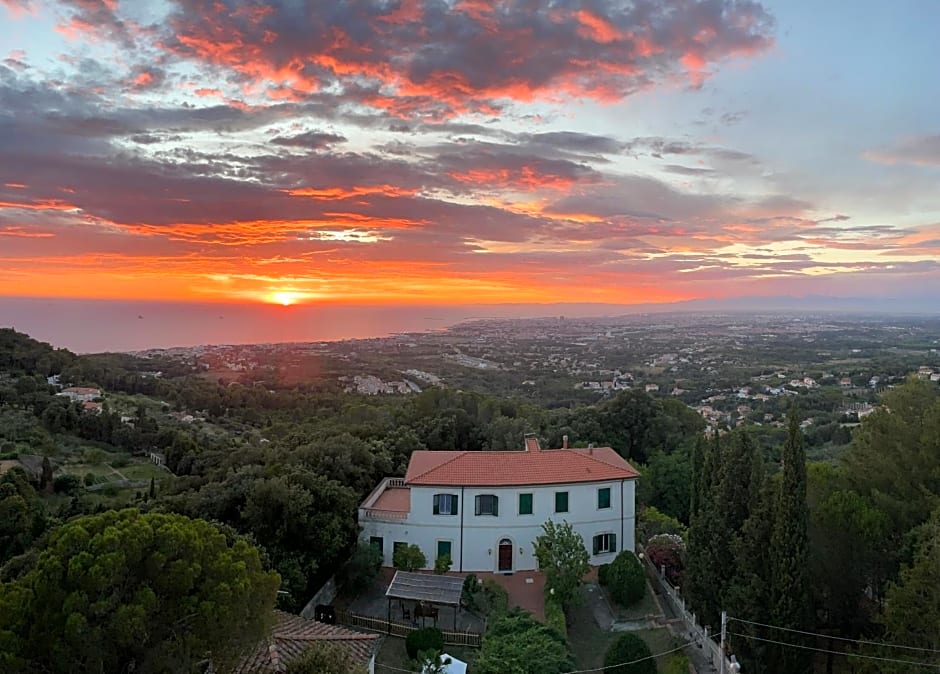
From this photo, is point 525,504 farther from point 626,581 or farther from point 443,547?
point 626,581

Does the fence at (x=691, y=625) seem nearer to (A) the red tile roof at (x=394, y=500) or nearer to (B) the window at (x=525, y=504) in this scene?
(B) the window at (x=525, y=504)

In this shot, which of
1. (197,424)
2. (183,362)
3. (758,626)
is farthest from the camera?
(183,362)

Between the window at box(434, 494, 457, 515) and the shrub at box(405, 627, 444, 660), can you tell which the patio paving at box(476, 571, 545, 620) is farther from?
the shrub at box(405, 627, 444, 660)

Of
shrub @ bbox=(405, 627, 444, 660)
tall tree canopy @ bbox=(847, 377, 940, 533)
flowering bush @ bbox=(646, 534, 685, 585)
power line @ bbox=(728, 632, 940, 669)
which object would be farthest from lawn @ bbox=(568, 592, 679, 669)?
tall tree canopy @ bbox=(847, 377, 940, 533)

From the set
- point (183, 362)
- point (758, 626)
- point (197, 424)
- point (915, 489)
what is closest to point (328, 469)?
point (758, 626)

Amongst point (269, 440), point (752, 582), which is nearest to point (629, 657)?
point (752, 582)

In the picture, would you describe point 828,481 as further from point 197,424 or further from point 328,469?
point 197,424

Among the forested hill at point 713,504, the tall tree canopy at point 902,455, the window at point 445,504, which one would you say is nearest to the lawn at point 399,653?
the forested hill at point 713,504

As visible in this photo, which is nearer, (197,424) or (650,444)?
(650,444)
